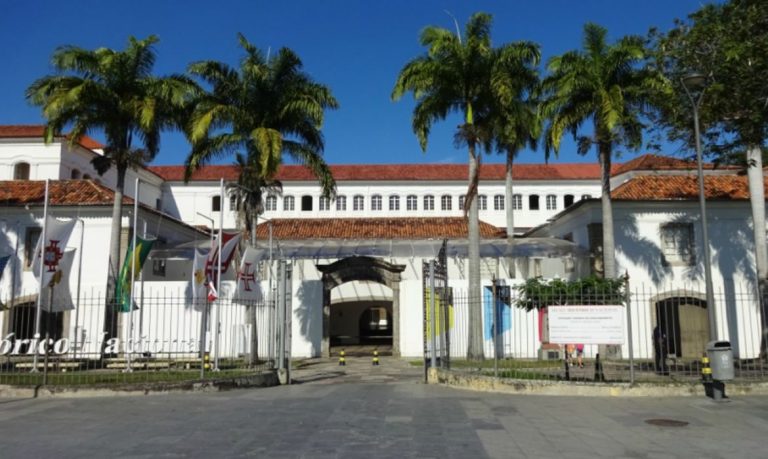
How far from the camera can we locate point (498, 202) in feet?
169

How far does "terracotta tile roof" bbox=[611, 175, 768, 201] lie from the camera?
1004 inches

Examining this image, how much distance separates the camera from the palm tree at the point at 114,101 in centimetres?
2038

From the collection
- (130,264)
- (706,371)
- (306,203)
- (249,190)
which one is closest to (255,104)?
(249,190)

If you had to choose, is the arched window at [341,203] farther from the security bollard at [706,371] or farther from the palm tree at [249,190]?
the security bollard at [706,371]

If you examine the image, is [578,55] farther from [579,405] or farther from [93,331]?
[93,331]


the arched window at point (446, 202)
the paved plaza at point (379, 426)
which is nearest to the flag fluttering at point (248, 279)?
the paved plaza at point (379, 426)

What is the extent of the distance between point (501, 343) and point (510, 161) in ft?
35.8

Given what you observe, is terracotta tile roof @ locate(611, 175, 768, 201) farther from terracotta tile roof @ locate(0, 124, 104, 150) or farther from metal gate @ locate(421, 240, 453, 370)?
terracotta tile roof @ locate(0, 124, 104, 150)

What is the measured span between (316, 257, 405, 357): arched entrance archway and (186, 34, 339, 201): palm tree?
621 centimetres

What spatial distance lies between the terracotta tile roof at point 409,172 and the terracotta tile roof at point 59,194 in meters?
22.2

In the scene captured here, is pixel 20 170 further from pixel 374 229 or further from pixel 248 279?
pixel 248 279

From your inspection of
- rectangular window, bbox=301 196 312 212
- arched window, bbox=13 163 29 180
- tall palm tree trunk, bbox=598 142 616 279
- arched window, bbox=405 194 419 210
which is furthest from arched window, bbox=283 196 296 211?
tall palm tree trunk, bbox=598 142 616 279

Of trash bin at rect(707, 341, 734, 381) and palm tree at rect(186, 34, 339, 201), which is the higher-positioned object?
palm tree at rect(186, 34, 339, 201)

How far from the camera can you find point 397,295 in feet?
89.1
